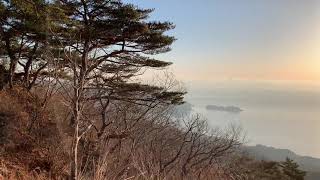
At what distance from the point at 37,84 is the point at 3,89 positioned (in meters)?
1.73

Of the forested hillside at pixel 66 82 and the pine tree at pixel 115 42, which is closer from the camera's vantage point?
the forested hillside at pixel 66 82

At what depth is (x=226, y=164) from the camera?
28.6m

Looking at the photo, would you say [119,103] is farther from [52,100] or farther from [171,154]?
[171,154]

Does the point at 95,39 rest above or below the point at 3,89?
above

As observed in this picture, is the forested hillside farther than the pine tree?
No

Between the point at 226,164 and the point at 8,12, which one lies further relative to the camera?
the point at 226,164

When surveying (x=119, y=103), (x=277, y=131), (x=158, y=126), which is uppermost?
(x=119, y=103)

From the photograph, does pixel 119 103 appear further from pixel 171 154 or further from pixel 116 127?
pixel 171 154

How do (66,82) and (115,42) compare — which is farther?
(115,42)

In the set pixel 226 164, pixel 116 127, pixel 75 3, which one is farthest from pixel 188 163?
pixel 75 3

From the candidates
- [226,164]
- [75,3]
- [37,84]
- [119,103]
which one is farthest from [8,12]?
[226,164]

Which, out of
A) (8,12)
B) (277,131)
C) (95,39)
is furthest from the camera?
(277,131)

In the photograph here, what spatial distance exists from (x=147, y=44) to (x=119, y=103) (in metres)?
4.57

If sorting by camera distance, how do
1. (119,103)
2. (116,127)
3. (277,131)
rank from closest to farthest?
(119,103) → (116,127) → (277,131)
